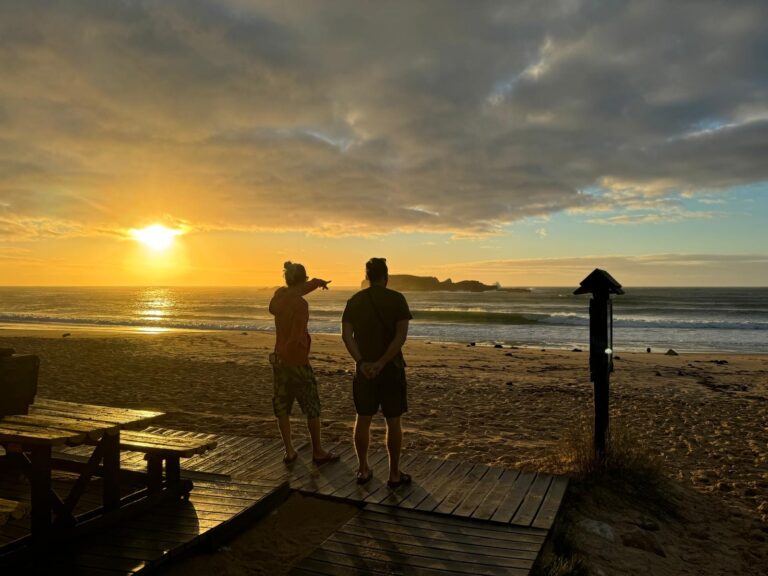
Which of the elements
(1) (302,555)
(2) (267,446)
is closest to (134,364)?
(2) (267,446)

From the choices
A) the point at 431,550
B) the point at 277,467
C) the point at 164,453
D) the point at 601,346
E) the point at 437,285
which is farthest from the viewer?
the point at 437,285

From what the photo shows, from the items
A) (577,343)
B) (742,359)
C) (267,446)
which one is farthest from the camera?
(577,343)

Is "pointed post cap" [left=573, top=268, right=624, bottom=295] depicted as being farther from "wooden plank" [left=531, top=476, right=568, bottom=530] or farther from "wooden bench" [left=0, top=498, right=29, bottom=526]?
Result: "wooden bench" [left=0, top=498, right=29, bottom=526]

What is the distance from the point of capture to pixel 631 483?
547 centimetres

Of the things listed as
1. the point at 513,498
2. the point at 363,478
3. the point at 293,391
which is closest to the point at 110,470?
the point at 293,391

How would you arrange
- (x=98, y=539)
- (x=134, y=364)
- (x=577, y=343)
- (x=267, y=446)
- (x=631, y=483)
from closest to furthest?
1. (x=98, y=539)
2. (x=631, y=483)
3. (x=267, y=446)
4. (x=134, y=364)
5. (x=577, y=343)

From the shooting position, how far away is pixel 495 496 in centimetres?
473

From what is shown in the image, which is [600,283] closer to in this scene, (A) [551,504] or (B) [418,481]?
(A) [551,504]

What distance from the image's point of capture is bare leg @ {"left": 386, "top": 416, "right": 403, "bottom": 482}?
4672 mm

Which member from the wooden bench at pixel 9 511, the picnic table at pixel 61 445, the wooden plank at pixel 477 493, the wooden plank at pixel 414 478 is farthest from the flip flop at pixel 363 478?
the wooden bench at pixel 9 511

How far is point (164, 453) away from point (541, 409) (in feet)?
26.1

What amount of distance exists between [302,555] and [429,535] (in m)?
0.93

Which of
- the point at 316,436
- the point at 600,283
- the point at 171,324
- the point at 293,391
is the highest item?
the point at 600,283

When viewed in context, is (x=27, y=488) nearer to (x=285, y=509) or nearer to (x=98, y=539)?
(x=98, y=539)
